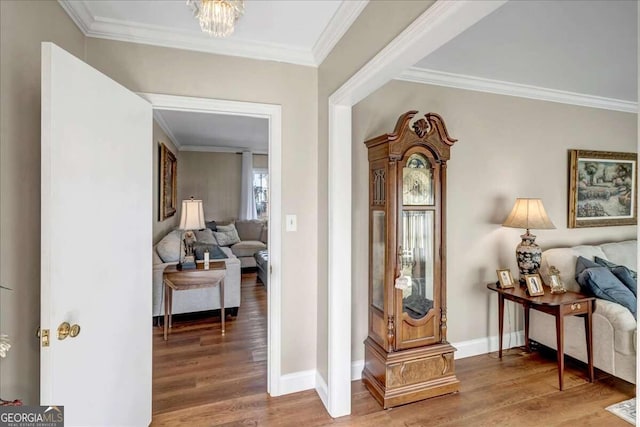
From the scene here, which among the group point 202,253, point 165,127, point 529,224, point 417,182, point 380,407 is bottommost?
point 380,407

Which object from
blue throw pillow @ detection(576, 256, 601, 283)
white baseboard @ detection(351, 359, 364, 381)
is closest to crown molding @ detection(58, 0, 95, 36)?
white baseboard @ detection(351, 359, 364, 381)

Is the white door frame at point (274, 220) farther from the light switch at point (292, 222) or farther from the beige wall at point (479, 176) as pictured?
the beige wall at point (479, 176)

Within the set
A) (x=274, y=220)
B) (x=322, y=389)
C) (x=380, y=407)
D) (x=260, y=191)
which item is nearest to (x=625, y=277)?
(x=380, y=407)

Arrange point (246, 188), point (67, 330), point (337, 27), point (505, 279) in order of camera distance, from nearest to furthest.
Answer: point (67, 330) → point (337, 27) → point (505, 279) → point (246, 188)

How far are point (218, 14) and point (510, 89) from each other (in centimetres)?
272

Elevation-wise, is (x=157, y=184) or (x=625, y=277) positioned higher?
(x=157, y=184)

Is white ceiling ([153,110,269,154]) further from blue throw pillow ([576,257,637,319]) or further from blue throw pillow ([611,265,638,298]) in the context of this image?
blue throw pillow ([611,265,638,298])

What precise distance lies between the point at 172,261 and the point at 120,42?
2.36 m

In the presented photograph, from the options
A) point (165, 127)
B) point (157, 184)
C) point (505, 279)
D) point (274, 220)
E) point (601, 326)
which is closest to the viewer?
point (274, 220)

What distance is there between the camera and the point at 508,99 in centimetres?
292

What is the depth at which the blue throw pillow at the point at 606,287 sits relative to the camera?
238 centimetres

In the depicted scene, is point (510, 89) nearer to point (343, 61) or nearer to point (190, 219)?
point (343, 61)

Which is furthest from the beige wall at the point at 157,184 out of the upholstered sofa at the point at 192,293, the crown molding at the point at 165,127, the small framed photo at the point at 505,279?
the small framed photo at the point at 505,279

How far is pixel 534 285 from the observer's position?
2.51 meters
